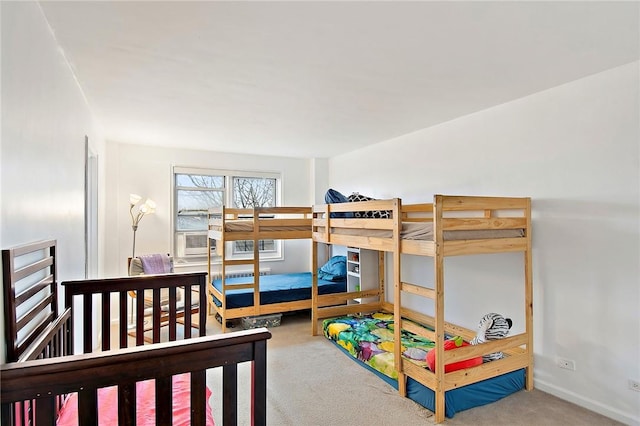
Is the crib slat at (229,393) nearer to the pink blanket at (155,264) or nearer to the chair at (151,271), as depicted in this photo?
the chair at (151,271)

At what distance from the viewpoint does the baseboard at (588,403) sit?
2276mm

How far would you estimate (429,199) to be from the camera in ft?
12.7

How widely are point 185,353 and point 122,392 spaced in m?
0.21

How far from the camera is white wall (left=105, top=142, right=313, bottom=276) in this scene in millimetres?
4520

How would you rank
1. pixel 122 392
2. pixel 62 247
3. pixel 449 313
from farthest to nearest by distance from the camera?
pixel 449 313 → pixel 62 247 → pixel 122 392

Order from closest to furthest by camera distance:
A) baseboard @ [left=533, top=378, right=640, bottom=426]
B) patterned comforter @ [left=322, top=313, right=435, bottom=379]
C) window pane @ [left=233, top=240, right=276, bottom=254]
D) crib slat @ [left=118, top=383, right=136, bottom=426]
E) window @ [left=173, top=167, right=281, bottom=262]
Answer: crib slat @ [left=118, top=383, right=136, bottom=426], baseboard @ [left=533, top=378, right=640, bottom=426], patterned comforter @ [left=322, top=313, right=435, bottom=379], window @ [left=173, top=167, right=281, bottom=262], window pane @ [left=233, top=240, right=276, bottom=254]

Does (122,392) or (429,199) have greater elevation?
(429,199)

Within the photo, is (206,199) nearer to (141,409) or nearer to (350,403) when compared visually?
(350,403)

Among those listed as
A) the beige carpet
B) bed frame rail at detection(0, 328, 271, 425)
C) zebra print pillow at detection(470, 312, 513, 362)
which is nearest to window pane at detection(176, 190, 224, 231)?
the beige carpet

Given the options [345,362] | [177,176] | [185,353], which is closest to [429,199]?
[345,362]

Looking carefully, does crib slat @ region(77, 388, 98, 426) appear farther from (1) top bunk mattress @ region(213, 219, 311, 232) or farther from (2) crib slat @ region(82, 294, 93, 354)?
(1) top bunk mattress @ region(213, 219, 311, 232)

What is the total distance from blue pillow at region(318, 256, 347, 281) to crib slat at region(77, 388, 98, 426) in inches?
153

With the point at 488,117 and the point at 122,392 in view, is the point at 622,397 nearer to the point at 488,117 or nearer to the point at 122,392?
the point at 488,117

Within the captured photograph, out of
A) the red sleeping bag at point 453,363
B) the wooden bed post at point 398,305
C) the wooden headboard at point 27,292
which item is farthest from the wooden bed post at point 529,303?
the wooden headboard at point 27,292
